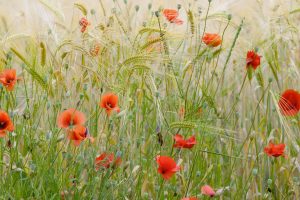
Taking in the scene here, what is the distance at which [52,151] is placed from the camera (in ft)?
6.90

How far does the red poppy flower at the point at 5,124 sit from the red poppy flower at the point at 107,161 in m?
0.29

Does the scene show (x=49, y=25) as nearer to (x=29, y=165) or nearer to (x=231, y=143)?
(x=29, y=165)

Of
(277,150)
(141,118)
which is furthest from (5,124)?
(277,150)

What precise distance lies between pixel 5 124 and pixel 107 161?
328 millimetres

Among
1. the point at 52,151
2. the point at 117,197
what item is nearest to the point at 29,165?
the point at 52,151

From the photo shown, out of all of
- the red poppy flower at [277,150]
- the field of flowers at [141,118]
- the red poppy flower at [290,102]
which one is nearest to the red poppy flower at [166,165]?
the field of flowers at [141,118]

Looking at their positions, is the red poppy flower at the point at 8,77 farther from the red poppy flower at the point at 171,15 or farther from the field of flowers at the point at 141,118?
the red poppy flower at the point at 171,15

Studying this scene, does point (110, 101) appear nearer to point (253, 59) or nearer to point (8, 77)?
point (8, 77)

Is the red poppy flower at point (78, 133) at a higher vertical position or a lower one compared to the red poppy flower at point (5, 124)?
lower

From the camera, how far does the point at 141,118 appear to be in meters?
2.51

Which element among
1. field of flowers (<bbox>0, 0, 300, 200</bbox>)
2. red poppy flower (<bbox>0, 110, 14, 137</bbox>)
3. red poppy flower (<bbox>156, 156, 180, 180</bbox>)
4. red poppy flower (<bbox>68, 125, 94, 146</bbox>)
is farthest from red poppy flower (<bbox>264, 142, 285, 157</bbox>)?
red poppy flower (<bbox>0, 110, 14, 137</bbox>)

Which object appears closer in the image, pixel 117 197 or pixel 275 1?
pixel 117 197

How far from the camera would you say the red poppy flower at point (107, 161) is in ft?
6.65

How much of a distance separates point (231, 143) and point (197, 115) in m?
0.15
